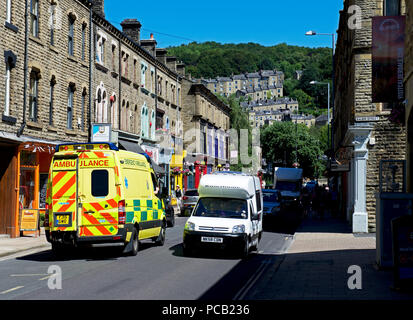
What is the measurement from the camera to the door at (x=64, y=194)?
1566cm

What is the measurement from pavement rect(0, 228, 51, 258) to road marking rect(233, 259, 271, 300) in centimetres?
732

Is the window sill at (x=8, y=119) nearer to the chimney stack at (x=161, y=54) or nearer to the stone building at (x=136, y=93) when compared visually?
the stone building at (x=136, y=93)

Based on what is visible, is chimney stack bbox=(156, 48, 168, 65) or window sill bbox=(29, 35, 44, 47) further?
chimney stack bbox=(156, 48, 168, 65)

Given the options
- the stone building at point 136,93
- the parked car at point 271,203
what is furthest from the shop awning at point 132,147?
the parked car at point 271,203

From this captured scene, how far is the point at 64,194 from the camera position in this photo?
15.9 metres

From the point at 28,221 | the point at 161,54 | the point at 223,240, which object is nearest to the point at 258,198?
the point at 223,240

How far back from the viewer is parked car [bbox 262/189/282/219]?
29406mm

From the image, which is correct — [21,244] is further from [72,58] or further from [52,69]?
[72,58]

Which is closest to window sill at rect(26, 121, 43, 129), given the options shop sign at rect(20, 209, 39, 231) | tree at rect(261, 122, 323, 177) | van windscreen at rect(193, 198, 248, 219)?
shop sign at rect(20, 209, 39, 231)

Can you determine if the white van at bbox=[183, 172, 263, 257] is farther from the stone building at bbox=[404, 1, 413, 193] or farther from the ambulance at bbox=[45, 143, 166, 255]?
the stone building at bbox=[404, 1, 413, 193]

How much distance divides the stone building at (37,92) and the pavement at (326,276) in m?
10.6
